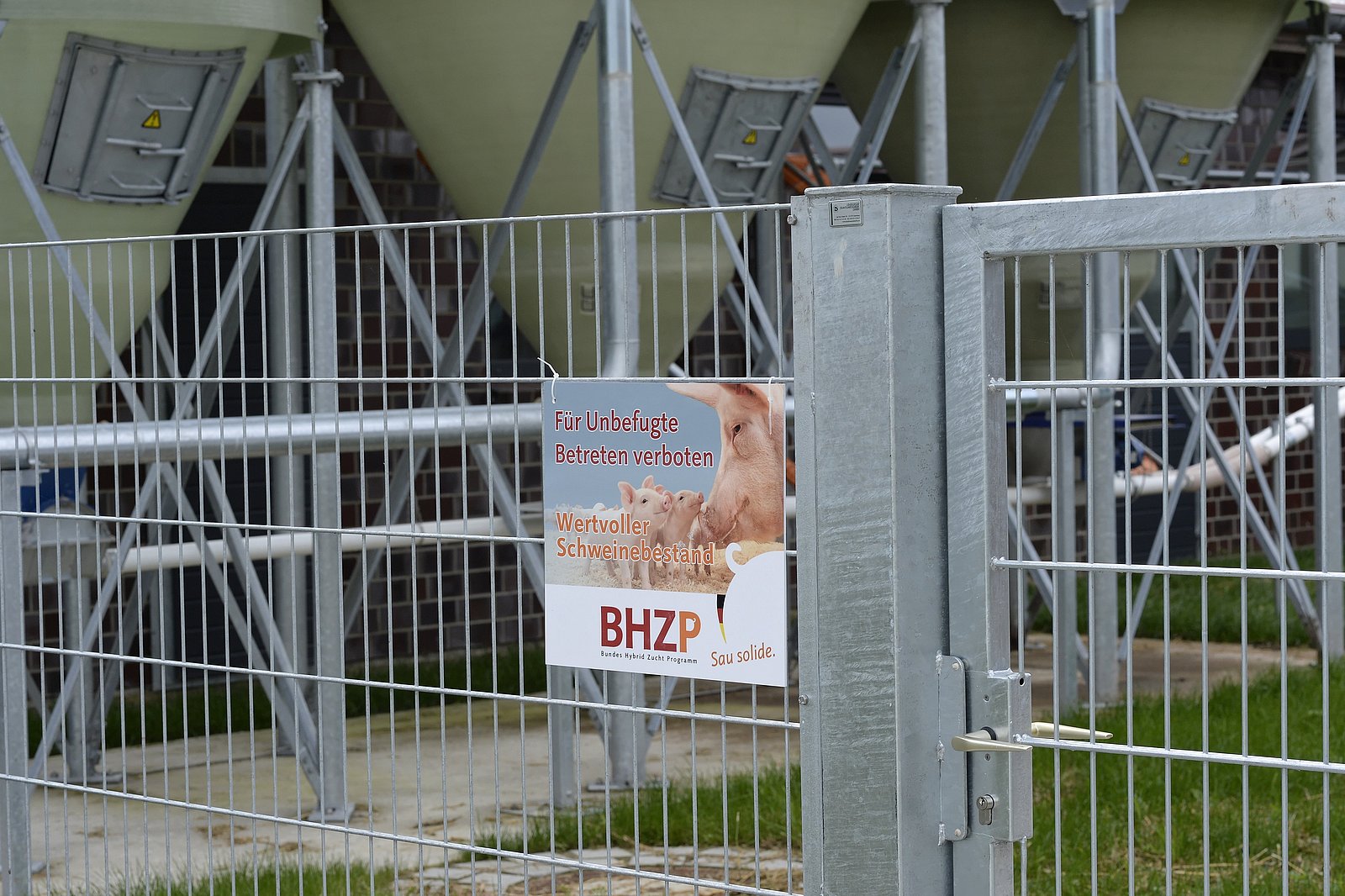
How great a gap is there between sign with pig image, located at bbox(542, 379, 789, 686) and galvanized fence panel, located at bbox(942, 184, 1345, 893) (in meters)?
0.27

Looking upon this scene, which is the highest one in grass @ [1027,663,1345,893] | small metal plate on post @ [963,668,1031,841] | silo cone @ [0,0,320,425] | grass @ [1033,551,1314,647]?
silo cone @ [0,0,320,425]

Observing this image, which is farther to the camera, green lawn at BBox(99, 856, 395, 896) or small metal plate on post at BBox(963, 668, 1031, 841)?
green lawn at BBox(99, 856, 395, 896)

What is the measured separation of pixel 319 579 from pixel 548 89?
5.83ft

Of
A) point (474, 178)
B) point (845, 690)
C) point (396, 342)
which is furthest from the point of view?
point (396, 342)

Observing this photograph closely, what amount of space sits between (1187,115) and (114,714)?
517 centimetres

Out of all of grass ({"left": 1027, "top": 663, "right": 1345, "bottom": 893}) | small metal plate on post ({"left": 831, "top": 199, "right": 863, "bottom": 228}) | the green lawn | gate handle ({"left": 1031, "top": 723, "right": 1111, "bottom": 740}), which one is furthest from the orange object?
gate handle ({"left": 1031, "top": 723, "right": 1111, "bottom": 740})

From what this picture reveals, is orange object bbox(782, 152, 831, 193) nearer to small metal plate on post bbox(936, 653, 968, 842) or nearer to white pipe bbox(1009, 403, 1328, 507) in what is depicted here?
white pipe bbox(1009, 403, 1328, 507)

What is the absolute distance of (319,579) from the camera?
17.4 ft

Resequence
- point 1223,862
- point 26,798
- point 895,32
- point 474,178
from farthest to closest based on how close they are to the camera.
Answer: point 895,32, point 474,178, point 1223,862, point 26,798

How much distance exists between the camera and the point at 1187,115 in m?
7.77

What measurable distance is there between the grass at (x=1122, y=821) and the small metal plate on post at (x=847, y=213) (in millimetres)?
2285

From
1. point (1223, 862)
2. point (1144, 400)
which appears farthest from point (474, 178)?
point (1144, 400)

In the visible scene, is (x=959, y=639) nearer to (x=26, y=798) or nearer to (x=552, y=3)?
(x=26, y=798)

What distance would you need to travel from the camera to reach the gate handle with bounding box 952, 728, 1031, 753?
204 cm
